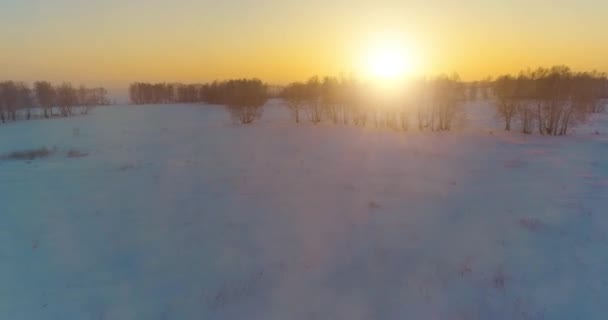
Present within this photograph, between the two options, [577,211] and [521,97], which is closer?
[577,211]

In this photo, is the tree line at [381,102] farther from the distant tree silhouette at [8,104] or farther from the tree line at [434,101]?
the distant tree silhouette at [8,104]

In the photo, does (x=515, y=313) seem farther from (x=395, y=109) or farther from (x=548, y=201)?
(x=395, y=109)

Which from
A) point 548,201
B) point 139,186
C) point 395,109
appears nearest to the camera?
point 548,201

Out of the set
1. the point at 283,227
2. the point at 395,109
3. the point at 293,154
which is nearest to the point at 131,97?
the point at 395,109

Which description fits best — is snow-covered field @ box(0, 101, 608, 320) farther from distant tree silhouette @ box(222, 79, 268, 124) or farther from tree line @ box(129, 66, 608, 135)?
distant tree silhouette @ box(222, 79, 268, 124)

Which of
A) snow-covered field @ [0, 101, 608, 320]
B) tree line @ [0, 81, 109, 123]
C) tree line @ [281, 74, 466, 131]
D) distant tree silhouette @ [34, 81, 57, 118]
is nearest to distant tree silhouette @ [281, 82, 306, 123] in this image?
tree line @ [281, 74, 466, 131]

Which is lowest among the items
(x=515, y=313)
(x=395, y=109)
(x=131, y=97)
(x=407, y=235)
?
(x=515, y=313)
